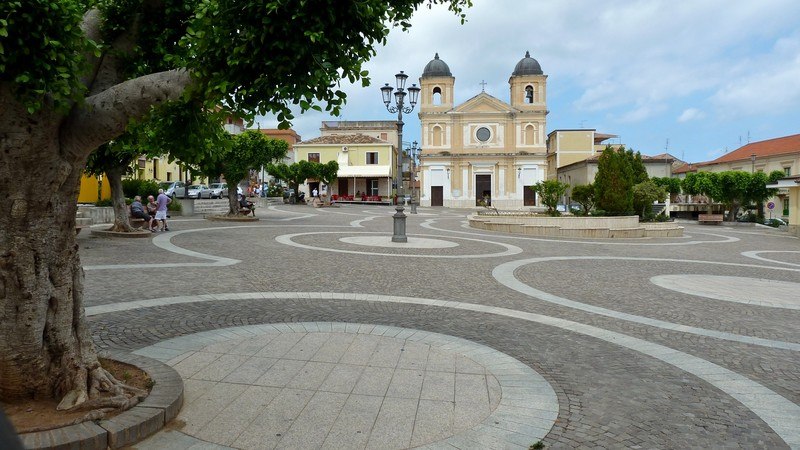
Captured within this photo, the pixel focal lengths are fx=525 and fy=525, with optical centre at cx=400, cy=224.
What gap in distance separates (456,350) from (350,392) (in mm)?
1646

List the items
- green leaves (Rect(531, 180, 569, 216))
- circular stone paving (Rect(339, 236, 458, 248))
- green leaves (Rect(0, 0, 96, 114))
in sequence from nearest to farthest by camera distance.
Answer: green leaves (Rect(0, 0, 96, 114))
circular stone paving (Rect(339, 236, 458, 248))
green leaves (Rect(531, 180, 569, 216))

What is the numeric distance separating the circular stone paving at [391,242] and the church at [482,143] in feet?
132

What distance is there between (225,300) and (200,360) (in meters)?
2.97

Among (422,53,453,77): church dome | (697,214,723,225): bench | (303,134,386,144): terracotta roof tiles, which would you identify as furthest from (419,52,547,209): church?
(697,214,723,225): bench

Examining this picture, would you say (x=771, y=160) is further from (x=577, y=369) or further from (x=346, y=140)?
(x=577, y=369)

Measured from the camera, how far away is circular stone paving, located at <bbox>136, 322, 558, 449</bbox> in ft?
12.3

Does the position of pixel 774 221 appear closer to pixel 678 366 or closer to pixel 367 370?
pixel 678 366

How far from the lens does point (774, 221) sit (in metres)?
37.1

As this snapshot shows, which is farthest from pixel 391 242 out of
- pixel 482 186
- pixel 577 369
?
pixel 482 186

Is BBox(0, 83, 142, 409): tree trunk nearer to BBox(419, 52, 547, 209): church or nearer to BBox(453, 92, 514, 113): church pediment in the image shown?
BBox(419, 52, 547, 209): church

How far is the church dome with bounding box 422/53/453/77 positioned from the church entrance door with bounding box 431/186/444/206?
42.0 feet

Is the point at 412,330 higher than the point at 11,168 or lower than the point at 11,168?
lower

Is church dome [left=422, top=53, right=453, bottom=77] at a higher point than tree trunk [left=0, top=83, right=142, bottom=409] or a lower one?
higher

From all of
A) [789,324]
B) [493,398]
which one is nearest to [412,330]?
[493,398]
